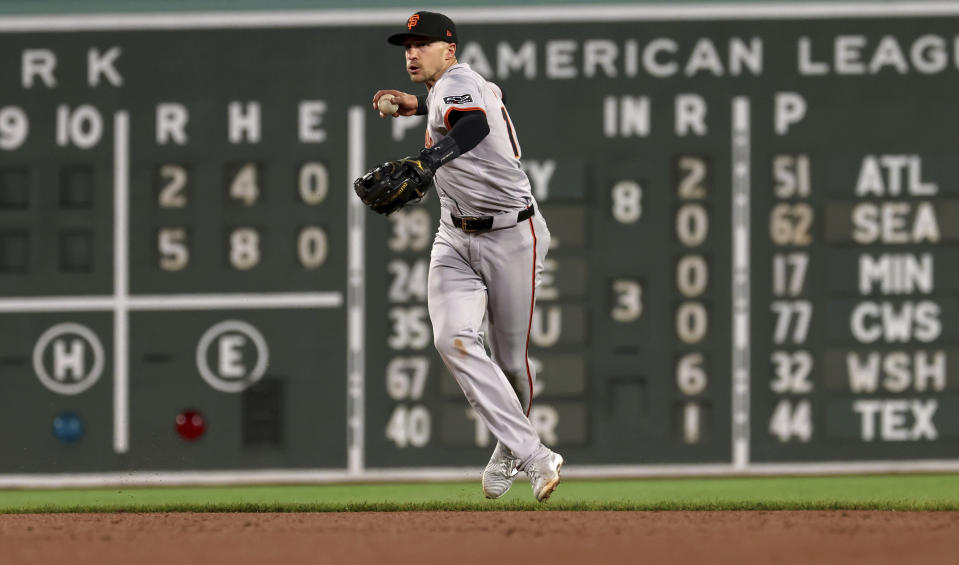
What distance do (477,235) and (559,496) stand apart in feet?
5.63

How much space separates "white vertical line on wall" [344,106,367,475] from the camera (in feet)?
26.0

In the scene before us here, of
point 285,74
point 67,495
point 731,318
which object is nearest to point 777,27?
point 731,318

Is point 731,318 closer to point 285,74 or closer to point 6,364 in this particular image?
point 285,74

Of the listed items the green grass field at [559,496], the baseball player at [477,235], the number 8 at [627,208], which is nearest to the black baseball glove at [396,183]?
the baseball player at [477,235]

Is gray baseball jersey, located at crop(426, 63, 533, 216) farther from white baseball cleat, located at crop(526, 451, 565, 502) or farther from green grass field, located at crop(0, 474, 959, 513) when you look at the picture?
green grass field, located at crop(0, 474, 959, 513)

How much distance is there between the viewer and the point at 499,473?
6.01 meters

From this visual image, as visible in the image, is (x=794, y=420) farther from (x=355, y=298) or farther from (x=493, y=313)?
(x=493, y=313)

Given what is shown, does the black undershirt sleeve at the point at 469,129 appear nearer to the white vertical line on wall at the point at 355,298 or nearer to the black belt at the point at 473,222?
the black belt at the point at 473,222

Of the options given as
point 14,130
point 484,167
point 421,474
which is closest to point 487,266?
Result: point 484,167

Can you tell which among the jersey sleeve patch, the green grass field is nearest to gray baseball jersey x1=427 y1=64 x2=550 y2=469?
the jersey sleeve patch

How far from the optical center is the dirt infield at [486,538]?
5.05 metres

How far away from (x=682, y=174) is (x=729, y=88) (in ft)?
1.62

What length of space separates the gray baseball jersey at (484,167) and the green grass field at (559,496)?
140 centimetres

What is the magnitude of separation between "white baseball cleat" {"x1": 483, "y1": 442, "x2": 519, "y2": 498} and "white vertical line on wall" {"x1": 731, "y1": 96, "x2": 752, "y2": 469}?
7.10ft
